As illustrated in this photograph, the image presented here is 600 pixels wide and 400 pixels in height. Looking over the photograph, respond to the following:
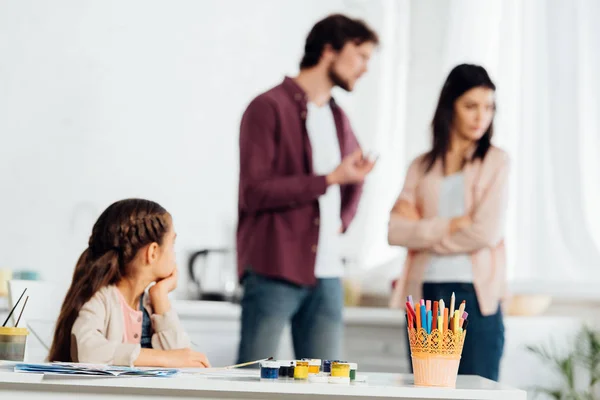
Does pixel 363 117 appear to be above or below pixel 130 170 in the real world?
above

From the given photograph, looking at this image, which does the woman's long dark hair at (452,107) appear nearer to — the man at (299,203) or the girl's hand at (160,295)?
the man at (299,203)

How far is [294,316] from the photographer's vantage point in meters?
3.08

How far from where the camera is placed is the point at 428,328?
66.3 inches

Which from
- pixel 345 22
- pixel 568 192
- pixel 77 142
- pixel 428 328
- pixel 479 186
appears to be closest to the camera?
pixel 428 328

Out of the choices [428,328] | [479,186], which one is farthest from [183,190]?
[428,328]

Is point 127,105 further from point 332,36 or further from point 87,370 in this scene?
point 87,370

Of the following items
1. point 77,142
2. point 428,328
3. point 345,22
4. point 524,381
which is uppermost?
point 345,22

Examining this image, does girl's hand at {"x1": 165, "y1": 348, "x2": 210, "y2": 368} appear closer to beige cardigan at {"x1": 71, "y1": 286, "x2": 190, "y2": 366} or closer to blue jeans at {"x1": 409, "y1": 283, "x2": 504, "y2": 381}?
beige cardigan at {"x1": 71, "y1": 286, "x2": 190, "y2": 366}

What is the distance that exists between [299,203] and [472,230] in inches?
23.2

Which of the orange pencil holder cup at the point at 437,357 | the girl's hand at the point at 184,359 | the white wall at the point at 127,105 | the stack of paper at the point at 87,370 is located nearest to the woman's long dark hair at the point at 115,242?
the girl's hand at the point at 184,359

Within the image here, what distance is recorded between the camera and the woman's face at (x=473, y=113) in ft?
10.3

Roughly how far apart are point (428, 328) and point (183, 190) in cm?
256

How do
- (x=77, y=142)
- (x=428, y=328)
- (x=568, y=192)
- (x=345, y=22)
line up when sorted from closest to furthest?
(x=428, y=328)
(x=345, y=22)
(x=568, y=192)
(x=77, y=142)

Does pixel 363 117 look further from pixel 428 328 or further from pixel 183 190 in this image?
pixel 428 328
